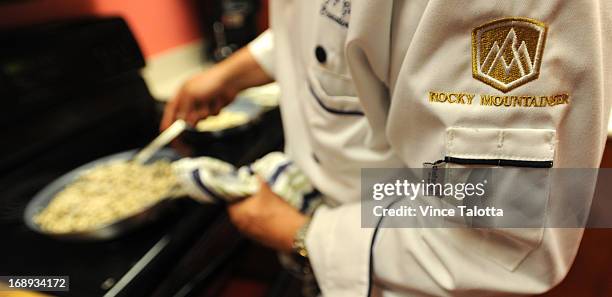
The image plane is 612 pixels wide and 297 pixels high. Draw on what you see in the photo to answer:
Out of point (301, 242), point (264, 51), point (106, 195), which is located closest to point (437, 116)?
point (301, 242)

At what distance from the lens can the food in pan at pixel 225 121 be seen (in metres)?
1.00

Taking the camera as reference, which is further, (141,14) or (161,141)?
(141,14)

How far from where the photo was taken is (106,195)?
0.80 meters

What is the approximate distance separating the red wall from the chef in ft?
2.68

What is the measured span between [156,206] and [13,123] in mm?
514

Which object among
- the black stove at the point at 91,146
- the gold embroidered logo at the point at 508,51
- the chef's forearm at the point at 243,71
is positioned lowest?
the black stove at the point at 91,146

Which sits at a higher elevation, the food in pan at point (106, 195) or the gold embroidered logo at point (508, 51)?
the gold embroidered logo at point (508, 51)

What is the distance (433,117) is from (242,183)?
38cm

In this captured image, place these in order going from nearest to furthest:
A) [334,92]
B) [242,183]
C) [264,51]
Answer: [334,92] → [242,183] → [264,51]

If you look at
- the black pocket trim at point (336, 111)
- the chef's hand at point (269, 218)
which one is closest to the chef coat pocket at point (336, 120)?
the black pocket trim at point (336, 111)

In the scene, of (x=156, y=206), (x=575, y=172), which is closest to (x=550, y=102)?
(x=575, y=172)

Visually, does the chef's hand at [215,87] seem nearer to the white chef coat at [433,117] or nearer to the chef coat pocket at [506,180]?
the white chef coat at [433,117]

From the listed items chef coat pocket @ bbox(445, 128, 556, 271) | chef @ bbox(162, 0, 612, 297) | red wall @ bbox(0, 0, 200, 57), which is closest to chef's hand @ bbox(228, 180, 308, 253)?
chef @ bbox(162, 0, 612, 297)

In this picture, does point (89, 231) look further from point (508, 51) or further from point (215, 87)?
point (508, 51)
